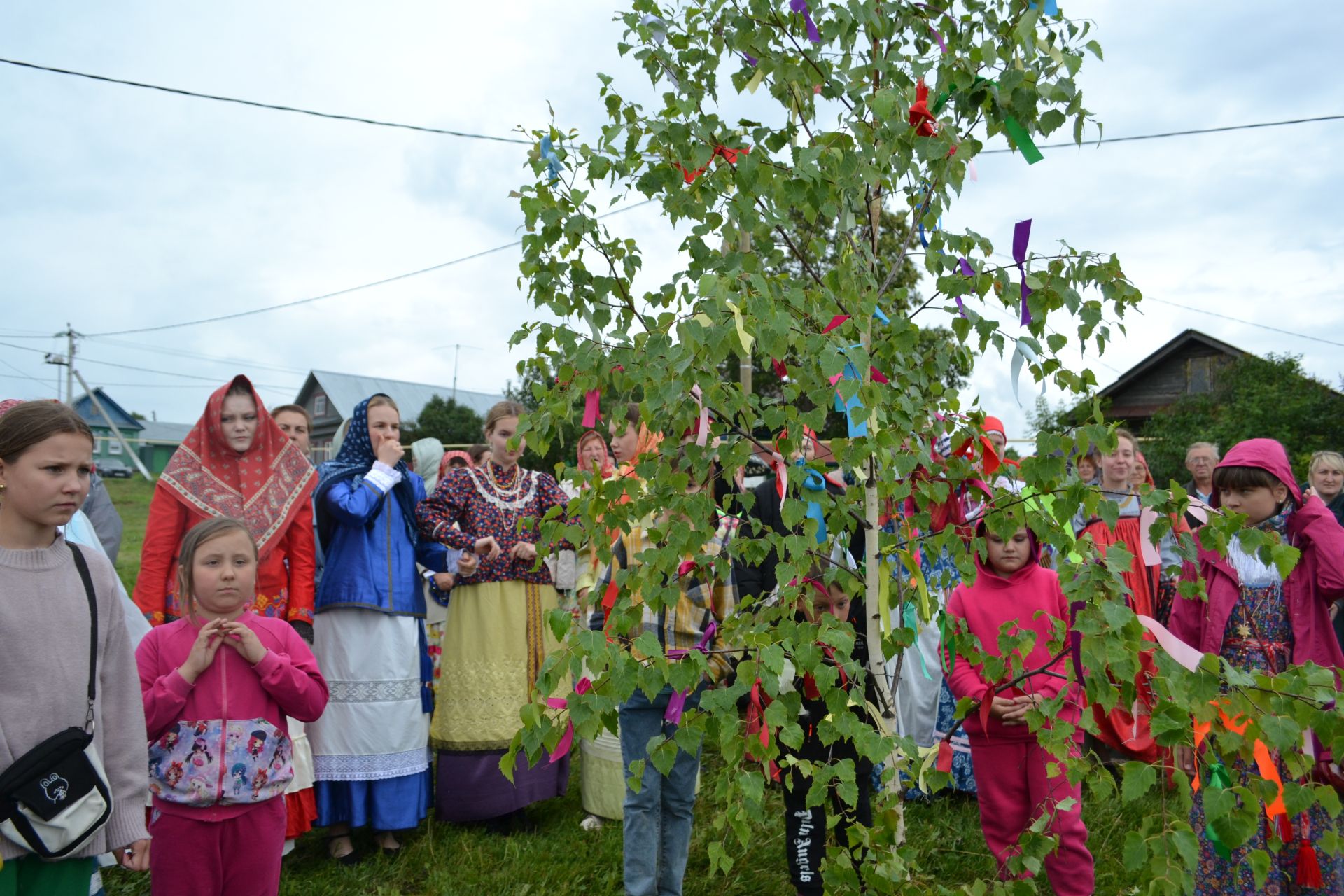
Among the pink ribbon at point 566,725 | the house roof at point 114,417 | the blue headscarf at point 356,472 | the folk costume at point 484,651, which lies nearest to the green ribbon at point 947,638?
the pink ribbon at point 566,725

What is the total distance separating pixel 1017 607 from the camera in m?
3.12

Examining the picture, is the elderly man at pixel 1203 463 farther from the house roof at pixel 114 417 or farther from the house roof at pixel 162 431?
the house roof at pixel 162 431

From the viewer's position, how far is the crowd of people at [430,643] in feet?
6.56

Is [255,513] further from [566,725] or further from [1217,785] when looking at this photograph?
[1217,785]

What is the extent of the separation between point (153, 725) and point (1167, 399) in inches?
942

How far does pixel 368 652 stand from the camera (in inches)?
153

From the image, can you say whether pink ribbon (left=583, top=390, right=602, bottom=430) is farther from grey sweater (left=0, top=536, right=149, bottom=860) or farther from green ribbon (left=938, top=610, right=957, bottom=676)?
grey sweater (left=0, top=536, right=149, bottom=860)

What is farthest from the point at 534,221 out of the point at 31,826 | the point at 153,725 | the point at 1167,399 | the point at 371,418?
the point at 1167,399

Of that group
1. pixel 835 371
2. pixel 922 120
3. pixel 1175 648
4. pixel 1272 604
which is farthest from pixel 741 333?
pixel 1272 604

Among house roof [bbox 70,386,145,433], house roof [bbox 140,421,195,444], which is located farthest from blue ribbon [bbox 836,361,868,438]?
house roof [bbox 140,421,195,444]

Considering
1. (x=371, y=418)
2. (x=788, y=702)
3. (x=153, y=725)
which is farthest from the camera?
(x=371, y=418)

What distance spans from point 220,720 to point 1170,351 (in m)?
→ 23.3

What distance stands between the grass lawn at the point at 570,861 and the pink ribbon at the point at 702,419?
1.96 metres

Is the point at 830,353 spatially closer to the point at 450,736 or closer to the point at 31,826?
the point at 31,826
